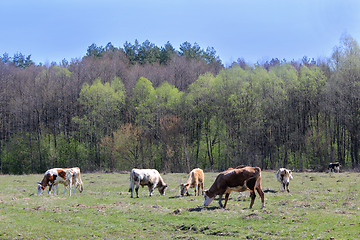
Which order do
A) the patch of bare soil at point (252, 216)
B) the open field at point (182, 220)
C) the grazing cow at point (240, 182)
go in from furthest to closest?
1. the grazing cow at point (240, 182)
2. the patch of bare soil at point (252, 216)
3. the open field at point (182, 220)

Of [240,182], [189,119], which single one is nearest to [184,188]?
[240,182]

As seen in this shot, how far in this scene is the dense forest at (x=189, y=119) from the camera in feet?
195

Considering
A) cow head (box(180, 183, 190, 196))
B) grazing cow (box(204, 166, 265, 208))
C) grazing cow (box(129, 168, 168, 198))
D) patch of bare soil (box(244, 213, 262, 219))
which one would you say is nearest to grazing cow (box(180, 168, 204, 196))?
cow head (box(180, 183, 190, 196))

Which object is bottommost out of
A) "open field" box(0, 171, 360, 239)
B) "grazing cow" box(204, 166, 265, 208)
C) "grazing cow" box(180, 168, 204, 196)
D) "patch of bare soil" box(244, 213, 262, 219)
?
"open field" box(0, 171, 360, 239)

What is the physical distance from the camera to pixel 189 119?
7081 cm

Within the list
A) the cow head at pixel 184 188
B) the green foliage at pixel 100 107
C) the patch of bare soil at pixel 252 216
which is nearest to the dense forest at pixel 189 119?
the green foliage at pixel 100 107

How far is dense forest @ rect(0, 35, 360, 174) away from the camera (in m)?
59.6

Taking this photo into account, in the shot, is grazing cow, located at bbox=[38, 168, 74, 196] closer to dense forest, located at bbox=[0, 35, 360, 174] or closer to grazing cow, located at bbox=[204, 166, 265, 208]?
grazing cow, located at bbox=[204, 166, 265, 208]

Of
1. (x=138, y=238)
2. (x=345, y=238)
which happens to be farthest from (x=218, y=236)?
(x=345, y=238)

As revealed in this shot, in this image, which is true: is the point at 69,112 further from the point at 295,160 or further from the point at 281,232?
the point at 281,232

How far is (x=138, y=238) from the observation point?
42.6ft

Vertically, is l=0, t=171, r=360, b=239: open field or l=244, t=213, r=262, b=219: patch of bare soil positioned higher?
l=244, t=213, r=262, b=219: patch of bare soil

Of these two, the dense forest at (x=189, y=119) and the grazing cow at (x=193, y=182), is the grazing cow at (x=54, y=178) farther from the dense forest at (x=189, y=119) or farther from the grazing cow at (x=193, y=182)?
the dense forest at (x=189, y=119)

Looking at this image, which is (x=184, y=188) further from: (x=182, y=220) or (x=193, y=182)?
(x=182, y=220)
